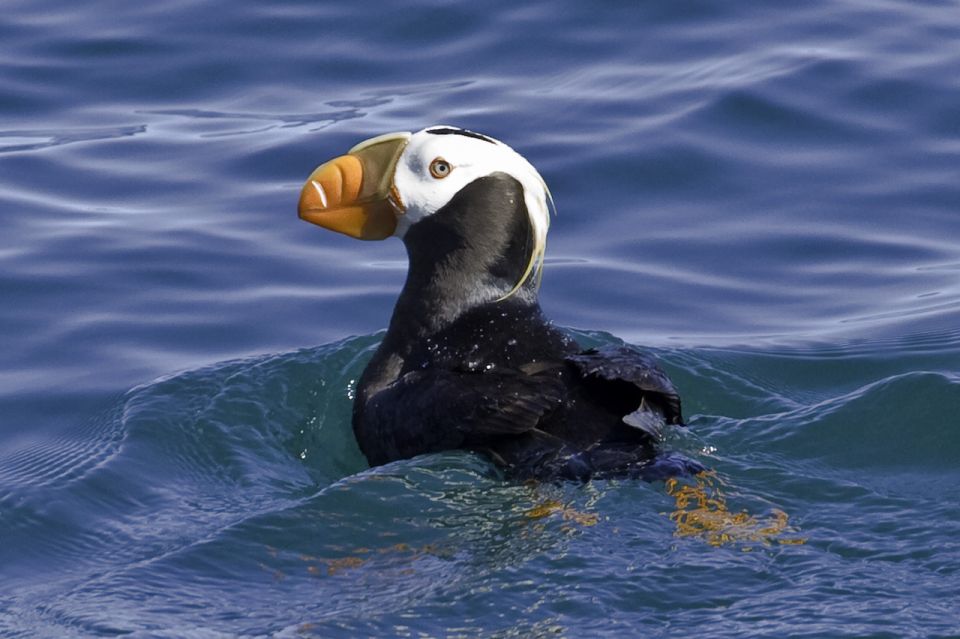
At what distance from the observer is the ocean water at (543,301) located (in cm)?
514

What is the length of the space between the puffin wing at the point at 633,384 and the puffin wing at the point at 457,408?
0.48ft

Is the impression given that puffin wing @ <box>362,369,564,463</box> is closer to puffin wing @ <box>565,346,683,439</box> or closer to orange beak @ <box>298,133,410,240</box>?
puffin wing @ <box>565,346,683,439</box>

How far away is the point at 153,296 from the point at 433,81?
3699 millimetres

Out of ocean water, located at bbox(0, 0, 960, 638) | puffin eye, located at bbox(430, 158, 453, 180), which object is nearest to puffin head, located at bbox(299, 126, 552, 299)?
puffin eye, located at bbox(430, 158, 453, 180)

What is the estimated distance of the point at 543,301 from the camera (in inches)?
341

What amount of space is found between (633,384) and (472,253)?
3.23 feet

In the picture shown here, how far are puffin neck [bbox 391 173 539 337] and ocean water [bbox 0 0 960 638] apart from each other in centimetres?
76

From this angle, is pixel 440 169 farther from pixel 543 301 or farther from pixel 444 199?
pixel 543 301

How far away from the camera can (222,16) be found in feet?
42.8

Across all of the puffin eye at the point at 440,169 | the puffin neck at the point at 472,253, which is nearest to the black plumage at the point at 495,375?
the puffin neck at the point at 472,253

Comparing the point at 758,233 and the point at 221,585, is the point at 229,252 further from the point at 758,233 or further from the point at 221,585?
the point at 221,585

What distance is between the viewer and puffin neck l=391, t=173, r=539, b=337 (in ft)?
20.4

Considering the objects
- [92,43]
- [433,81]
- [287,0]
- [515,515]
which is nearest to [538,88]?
[433,81]

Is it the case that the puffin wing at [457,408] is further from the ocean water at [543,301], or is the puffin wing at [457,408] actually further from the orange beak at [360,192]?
the orange beak at [360,192]
